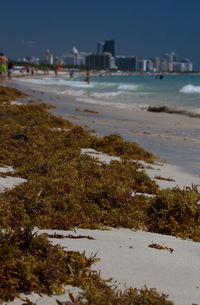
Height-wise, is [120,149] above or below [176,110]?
below

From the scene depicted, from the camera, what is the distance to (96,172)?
203 inches

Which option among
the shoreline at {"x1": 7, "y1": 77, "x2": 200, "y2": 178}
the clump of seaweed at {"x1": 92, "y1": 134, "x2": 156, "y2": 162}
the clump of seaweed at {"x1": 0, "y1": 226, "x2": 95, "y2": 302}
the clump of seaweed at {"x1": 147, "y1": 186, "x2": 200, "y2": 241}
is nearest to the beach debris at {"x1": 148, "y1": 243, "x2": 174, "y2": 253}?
the clump of seaweed at {"x1": 147, "y1": 186, "x2": 200, "y2": 241}

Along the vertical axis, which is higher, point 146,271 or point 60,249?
point 60,249

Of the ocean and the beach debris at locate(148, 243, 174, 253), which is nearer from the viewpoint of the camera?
the beach debris at locate(148, 243, 174, 253)

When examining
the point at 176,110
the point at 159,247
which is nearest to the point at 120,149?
the point at 159,247

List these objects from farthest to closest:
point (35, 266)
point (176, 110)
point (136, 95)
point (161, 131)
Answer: point (136, 95) < point (176, 110) < point (161, 131) < point (35, 266)

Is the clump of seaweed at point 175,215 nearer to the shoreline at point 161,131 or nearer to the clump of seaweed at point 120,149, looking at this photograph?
the shoreline at point 161,131

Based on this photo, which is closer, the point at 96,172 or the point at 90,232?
the point at 90,232

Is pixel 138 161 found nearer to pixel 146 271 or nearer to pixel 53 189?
pixel 53 189

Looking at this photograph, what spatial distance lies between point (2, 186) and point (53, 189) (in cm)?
Answer: 63

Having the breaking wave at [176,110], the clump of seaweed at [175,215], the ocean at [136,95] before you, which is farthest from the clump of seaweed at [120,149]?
the ocean at [136,95]

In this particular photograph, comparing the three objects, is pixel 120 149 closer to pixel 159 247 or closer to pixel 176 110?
pixel 159 247

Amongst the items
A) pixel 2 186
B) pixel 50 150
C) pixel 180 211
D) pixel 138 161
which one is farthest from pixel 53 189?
pixel 138 161

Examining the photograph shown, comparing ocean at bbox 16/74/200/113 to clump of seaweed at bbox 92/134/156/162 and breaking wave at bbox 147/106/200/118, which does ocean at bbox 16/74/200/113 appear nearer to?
breaking wave at bbox 147/106/200/118
